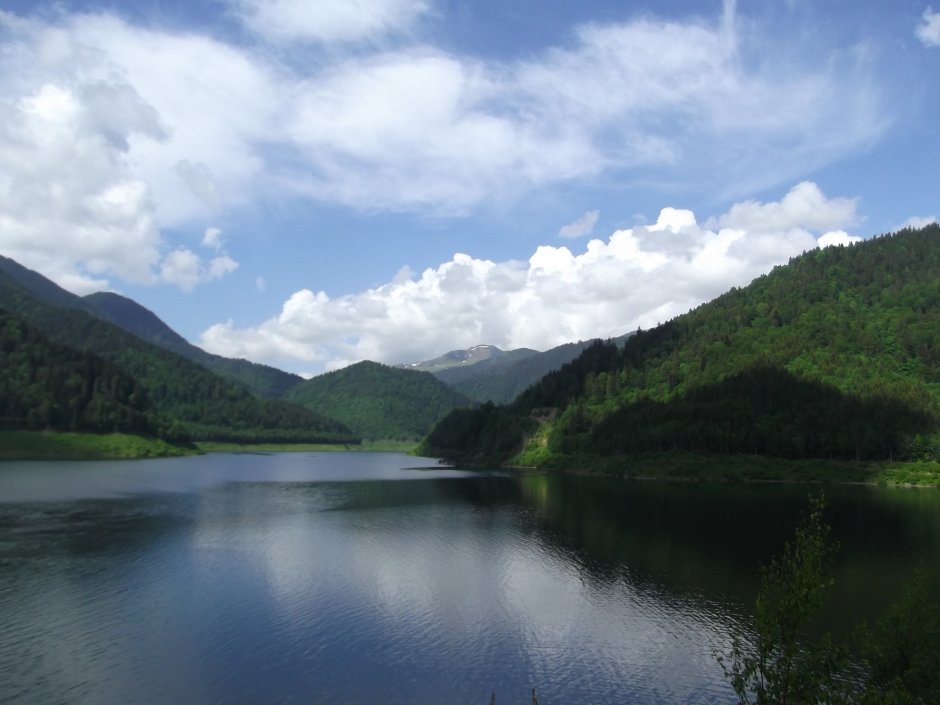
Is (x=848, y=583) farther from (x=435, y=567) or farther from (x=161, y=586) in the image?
(x=161, y=586)

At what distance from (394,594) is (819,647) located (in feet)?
125

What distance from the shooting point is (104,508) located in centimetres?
10056

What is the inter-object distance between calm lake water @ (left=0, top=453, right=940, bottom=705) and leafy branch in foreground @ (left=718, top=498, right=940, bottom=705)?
39.1 ft

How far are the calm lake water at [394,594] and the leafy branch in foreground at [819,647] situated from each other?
1192 centimetres

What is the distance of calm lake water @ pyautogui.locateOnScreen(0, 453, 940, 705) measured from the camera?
38.0 m

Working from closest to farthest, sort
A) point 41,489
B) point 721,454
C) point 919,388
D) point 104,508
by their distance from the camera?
1. point 104,508
2. point 41,489
3. point 721,454
4. point 919,388

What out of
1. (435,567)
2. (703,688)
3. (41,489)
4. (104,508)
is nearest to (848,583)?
(703,688)

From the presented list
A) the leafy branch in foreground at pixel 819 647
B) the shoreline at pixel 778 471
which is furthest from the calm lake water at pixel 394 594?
the shoreline at pixel 778 471

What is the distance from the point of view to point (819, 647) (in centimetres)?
2736

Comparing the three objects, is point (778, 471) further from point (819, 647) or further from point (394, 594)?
point (819, 647)

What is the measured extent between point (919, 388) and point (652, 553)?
6419 inches

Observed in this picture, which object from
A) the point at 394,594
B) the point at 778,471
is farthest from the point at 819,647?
the point at 778,471

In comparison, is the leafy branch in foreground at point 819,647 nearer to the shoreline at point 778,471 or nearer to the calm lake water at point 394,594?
the calm lake water at point 394,594

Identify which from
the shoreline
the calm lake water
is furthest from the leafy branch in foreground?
the shoreline
